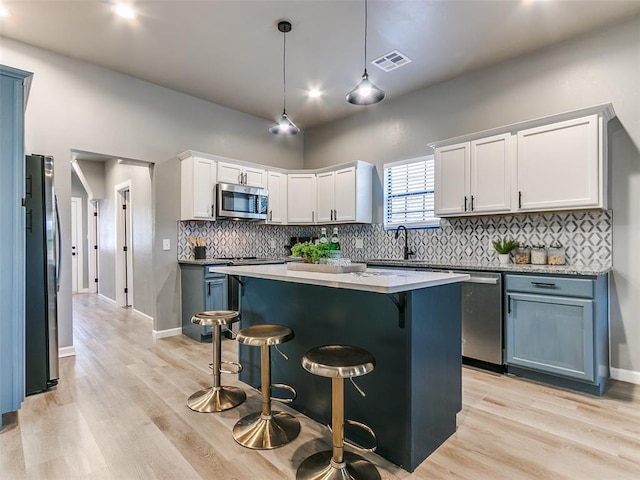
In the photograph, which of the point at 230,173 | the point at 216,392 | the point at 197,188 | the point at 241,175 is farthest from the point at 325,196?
the point at 216,392

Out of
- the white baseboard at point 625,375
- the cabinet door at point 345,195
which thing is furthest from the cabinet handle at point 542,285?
the cabinet door at point 345,195

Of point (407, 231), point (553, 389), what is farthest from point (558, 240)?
point (407, 231)

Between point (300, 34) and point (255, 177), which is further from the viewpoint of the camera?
point (255, 177)

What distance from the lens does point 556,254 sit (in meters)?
3.26

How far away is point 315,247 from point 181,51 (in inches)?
103

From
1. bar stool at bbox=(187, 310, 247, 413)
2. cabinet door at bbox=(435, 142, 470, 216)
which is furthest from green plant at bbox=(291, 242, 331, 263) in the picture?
cabinet door at bbox=(435, 142, 470, 216)

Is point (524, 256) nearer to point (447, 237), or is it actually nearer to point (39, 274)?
point (447, 237)

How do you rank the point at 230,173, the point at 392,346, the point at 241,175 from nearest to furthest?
the point at 392,346, the point at 230,173, the point at 241,175

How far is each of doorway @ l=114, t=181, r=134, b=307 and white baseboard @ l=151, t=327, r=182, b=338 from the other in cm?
241

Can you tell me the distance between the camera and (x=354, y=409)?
2.00 m

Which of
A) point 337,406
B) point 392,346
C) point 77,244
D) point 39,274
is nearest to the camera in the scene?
point 337,406

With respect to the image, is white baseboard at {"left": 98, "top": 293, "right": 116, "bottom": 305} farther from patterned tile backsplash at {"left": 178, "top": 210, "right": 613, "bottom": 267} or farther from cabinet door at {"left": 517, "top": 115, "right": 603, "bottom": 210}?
cabinet door at {"left": 517, "top": 115, "right": 603, "bottom": 210}

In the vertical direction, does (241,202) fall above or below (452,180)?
below

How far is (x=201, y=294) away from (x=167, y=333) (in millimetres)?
786
